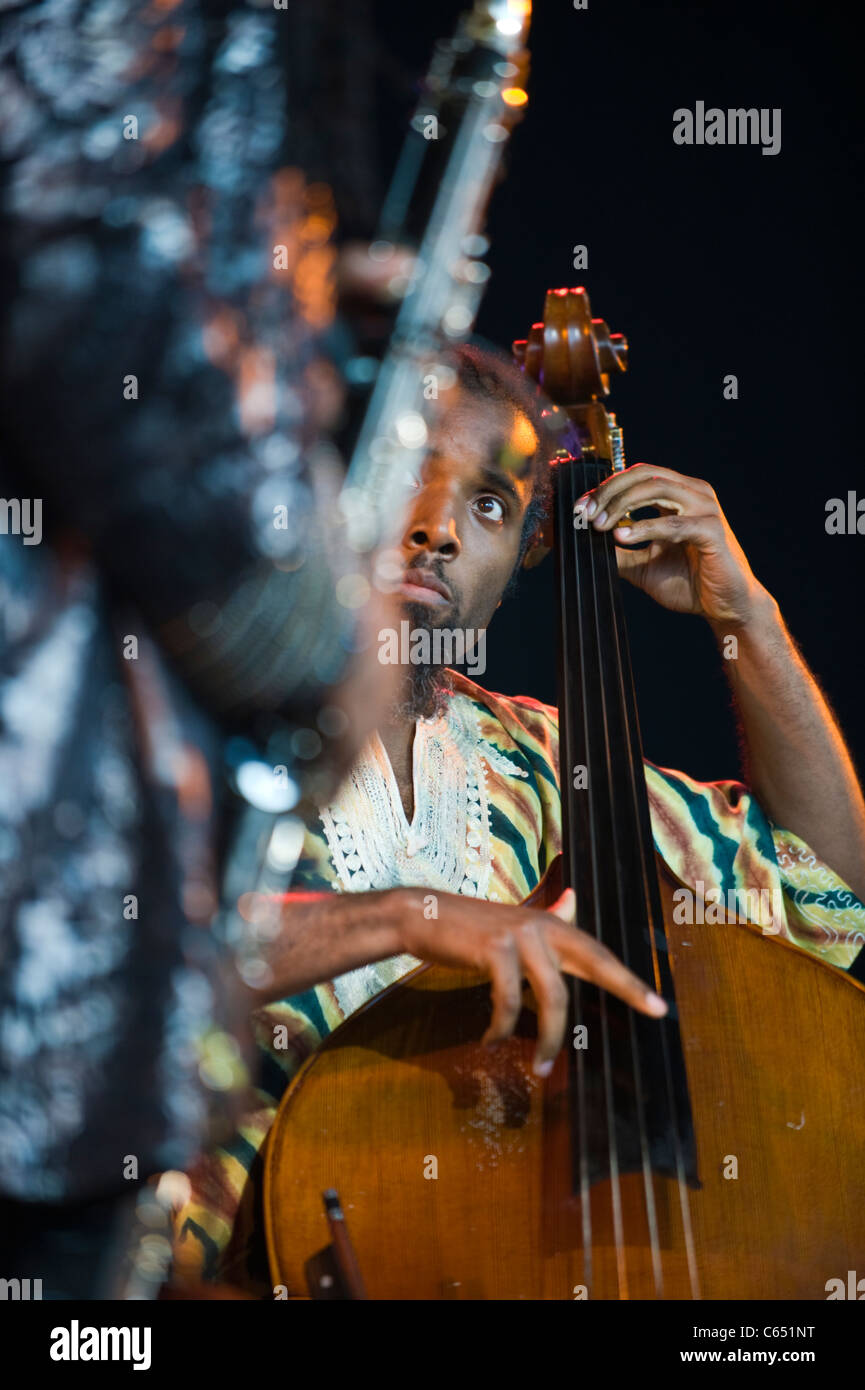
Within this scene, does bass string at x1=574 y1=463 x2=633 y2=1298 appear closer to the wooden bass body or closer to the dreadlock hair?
the wooden bass body

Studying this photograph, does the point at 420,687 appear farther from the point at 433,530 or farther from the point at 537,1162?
the point at 537,1162

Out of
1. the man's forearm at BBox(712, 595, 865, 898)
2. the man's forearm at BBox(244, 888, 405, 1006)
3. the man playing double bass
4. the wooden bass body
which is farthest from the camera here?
the man's forearm at BBox(712, 595, 865, 898)

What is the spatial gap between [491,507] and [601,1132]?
3.35 feet

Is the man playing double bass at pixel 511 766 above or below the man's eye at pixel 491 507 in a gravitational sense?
below

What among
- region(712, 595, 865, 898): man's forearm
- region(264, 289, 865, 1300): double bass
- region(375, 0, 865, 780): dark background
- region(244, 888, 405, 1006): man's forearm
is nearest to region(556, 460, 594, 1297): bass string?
region(264, 289, 865, 1300): double bass

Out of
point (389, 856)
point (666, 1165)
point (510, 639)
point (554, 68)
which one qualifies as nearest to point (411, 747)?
point (389, 856)

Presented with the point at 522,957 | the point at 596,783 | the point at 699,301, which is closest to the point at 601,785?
the point at 596,783

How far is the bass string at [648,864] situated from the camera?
2.81 ft

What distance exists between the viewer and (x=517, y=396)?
1.85 m

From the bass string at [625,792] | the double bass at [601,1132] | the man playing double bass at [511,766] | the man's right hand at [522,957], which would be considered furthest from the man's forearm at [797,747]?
the man's right hand at [522,957]

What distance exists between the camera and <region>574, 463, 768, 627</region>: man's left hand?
1.37m

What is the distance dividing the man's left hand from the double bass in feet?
1.49

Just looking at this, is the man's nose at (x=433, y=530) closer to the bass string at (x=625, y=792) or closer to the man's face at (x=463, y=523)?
the man's face at (x=463, y=523)

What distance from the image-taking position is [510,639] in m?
2.01
